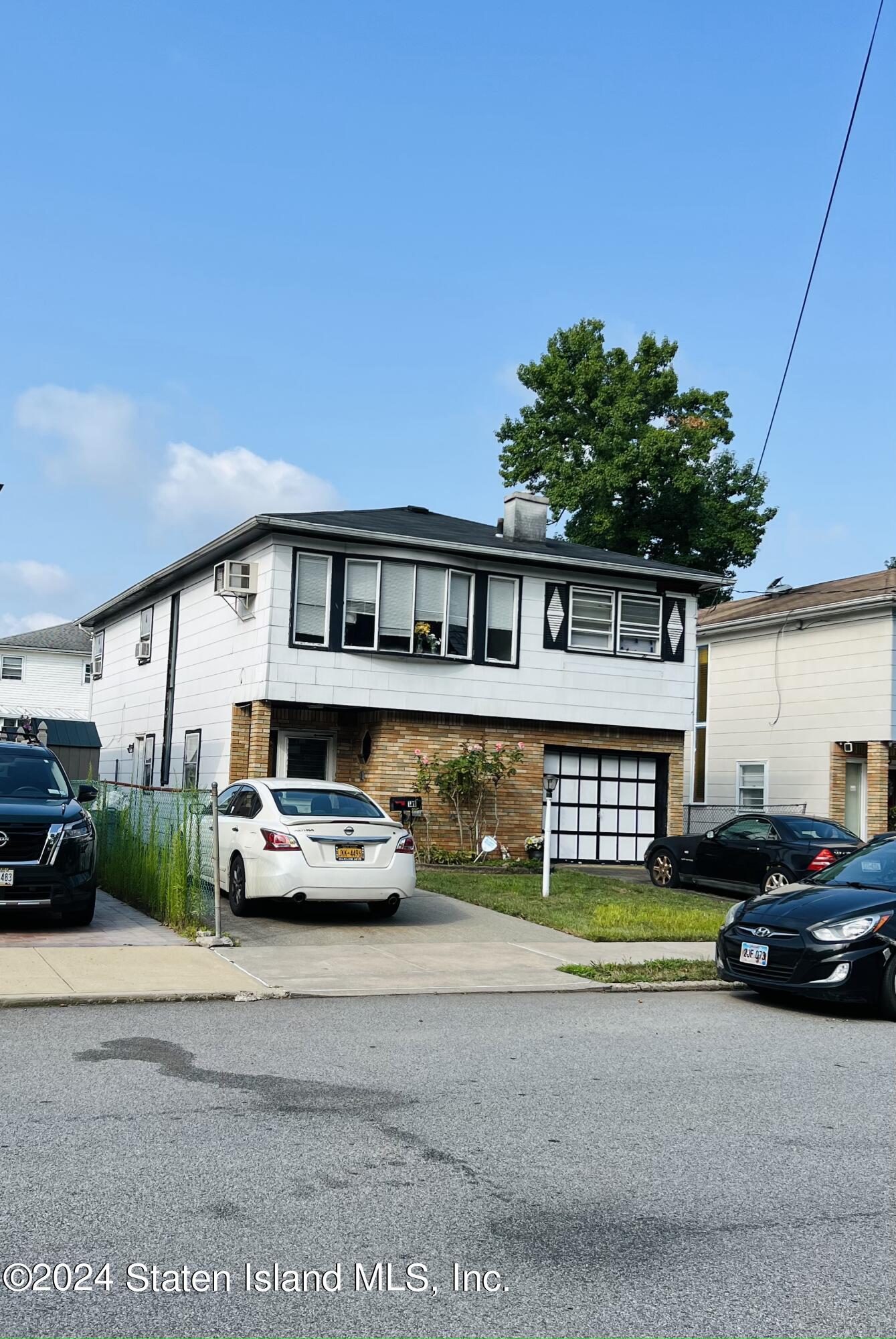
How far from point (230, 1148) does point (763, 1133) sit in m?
2.57

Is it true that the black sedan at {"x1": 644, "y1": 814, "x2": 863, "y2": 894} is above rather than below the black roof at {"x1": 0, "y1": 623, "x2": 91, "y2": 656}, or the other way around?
below

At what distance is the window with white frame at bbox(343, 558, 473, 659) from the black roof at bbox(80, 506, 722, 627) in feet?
1.79

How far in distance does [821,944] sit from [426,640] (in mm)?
14212

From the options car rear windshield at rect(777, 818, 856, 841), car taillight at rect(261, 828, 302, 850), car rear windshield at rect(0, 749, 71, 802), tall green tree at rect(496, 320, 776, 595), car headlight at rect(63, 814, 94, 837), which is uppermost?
tall green tree at rect(496, 320, 776, 595)

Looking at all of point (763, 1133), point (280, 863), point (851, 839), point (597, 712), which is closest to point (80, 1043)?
point (763, 1133)

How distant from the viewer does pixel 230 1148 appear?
5570 millimetres

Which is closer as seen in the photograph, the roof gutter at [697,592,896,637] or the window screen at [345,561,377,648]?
the window screen at [345,561,377,648]

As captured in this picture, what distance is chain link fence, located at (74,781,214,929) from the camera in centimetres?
1280

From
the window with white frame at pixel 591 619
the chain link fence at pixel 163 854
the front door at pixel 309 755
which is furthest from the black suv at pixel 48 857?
the window with white frame at pixel 591 619

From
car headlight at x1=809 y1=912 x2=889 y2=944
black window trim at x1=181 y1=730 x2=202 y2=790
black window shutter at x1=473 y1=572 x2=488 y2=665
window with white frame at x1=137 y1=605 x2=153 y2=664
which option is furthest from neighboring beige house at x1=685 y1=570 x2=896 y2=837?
car headlight at x1=809 y1=912 x2=889 y2=944

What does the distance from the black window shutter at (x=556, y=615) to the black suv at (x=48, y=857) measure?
13017 mm

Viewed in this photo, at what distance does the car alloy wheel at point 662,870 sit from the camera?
20344 mm

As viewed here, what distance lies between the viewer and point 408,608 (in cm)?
2306

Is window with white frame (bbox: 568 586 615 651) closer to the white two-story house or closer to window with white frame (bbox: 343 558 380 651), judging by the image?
the white two-story house
